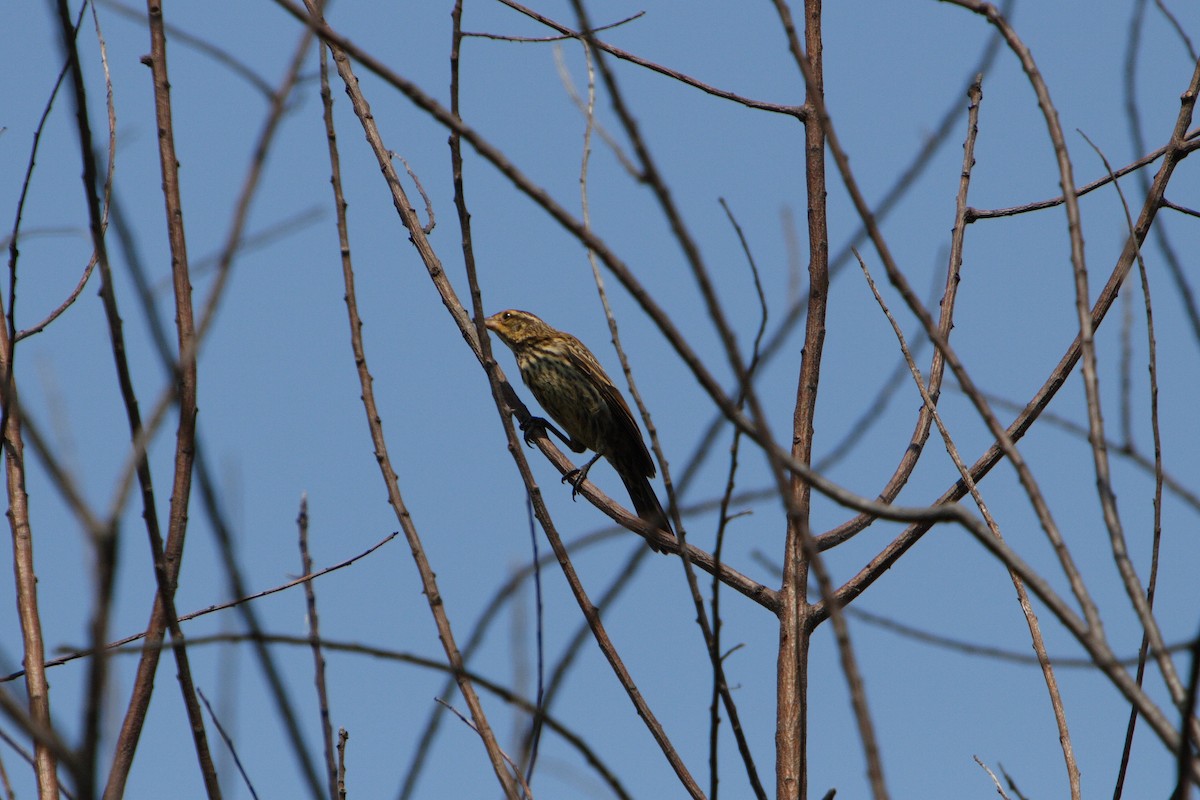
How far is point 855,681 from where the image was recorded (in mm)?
1652

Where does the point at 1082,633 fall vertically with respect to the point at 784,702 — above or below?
below

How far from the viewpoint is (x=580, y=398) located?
865cm

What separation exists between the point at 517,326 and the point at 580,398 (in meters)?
0.86

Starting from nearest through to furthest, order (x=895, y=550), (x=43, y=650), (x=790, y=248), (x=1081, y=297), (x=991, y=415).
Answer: (x=991, y=415) → (x=1081, y=297) → (x=790, y=248) → (x=43, y=650) → (x=895, y=550)

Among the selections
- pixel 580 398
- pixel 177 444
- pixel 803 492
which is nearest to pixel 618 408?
pixel 580 398

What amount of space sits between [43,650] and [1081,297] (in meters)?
2.29

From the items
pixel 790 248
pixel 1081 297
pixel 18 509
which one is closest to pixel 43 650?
pixel 18 509

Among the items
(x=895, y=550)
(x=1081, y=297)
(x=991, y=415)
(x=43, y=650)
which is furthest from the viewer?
(x=895, y=550)

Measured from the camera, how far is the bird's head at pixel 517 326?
9086 mm

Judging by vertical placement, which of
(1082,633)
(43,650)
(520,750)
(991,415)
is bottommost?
(1082,633)

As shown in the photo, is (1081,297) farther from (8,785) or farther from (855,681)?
(8,785)

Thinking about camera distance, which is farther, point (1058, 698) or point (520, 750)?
point (1058, 698)

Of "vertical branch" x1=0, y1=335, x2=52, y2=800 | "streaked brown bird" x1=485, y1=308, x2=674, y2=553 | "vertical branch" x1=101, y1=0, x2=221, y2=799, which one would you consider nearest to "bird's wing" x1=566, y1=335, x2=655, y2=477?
"streaked brown bird" x1=485, y1=308, x2=674, y2=553

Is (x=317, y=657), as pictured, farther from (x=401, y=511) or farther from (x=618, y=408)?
(x=618, y=408)
